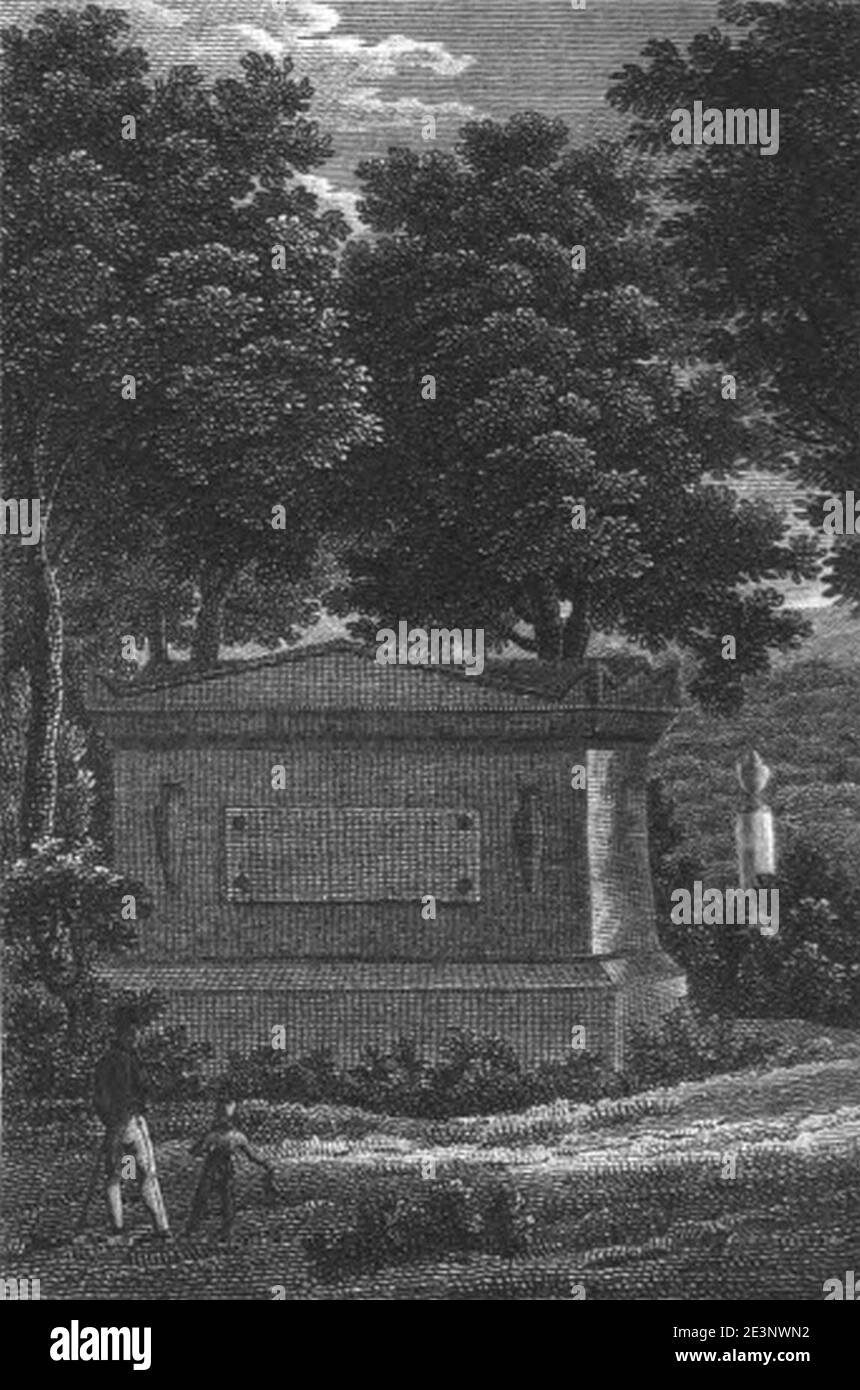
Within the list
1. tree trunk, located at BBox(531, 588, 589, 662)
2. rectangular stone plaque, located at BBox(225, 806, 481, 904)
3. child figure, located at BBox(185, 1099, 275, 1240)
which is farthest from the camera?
tree trunk, located at BBox(531, 588, 589, 662)

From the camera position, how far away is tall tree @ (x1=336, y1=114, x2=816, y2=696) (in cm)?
1067

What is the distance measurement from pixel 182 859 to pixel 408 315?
9.19 feet

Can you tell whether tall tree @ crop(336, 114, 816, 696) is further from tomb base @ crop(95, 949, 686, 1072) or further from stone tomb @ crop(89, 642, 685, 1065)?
tomb base @ crop(95, 949, 686, 1072)

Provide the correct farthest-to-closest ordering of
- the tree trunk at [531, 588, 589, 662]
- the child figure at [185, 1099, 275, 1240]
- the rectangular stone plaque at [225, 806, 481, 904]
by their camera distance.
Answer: the tree trunk at [531, 588, 589, 662], the rectangular stone plaque at [225, 806, 481, 904], the child figure at [185, 1099, 275, 1240]

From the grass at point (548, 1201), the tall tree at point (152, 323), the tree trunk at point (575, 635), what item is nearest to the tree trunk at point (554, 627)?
the tree trunk at point (575, 635)

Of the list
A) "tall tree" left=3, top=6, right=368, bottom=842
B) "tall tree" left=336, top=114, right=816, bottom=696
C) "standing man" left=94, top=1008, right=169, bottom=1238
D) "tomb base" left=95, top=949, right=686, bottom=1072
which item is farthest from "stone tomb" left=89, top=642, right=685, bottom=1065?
"tall tree" left=3, top=6, right=368, bottom=842

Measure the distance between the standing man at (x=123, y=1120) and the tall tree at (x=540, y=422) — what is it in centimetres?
239

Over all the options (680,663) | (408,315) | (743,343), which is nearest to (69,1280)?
(680,663)

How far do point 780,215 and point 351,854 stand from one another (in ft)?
12.1

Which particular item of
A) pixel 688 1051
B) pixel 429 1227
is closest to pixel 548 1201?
pixel 429 1227

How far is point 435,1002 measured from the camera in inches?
416

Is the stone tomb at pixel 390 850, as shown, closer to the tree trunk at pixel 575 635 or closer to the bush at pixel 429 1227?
the tree trunk at pixel 575 635

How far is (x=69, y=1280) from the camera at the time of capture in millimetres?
10586

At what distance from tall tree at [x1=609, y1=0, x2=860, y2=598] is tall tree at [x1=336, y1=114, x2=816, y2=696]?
0.69 ft
